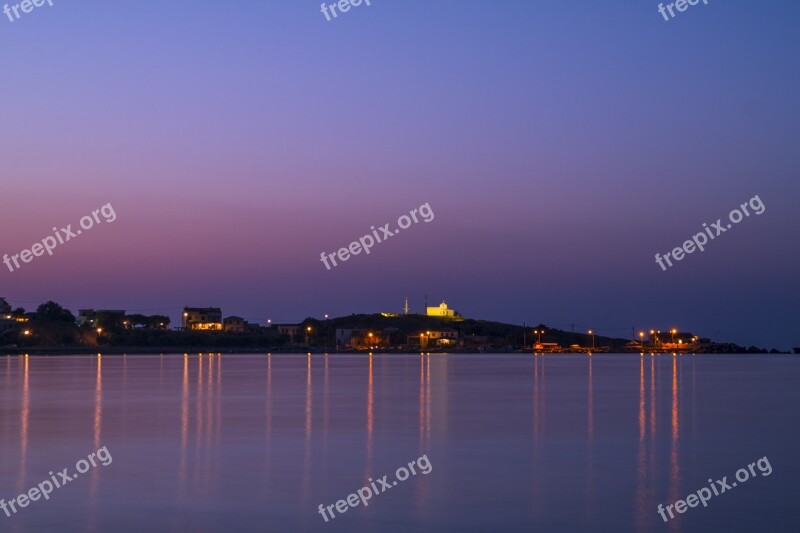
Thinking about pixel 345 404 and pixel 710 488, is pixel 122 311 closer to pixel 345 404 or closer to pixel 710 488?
pixel 345 404

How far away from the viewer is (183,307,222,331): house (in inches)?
5177

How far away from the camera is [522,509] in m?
10.5

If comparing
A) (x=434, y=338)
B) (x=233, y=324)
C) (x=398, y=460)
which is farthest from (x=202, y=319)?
(x=398, y=460)

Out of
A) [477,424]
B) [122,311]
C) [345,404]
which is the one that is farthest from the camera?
[122,311]

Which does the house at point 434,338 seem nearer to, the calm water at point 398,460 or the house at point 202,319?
the house at point 202,319

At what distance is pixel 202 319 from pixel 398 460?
122899 millimetres

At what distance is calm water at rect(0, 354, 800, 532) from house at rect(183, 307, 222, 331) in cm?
10536

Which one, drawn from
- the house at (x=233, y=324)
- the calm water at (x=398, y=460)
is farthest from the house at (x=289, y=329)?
the calm water at (x=398, y=460)

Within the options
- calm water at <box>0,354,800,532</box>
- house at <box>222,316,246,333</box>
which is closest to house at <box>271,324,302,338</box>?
house at <box>222,316,246,333</box>

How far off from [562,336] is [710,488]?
165484 millimetres

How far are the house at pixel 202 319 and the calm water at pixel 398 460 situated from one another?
346ft

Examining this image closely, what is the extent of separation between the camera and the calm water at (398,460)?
10.1 meters

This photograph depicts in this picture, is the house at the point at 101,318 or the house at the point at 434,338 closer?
the house at the point at 101,318

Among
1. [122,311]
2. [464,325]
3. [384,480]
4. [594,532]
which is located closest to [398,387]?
[384,480]
